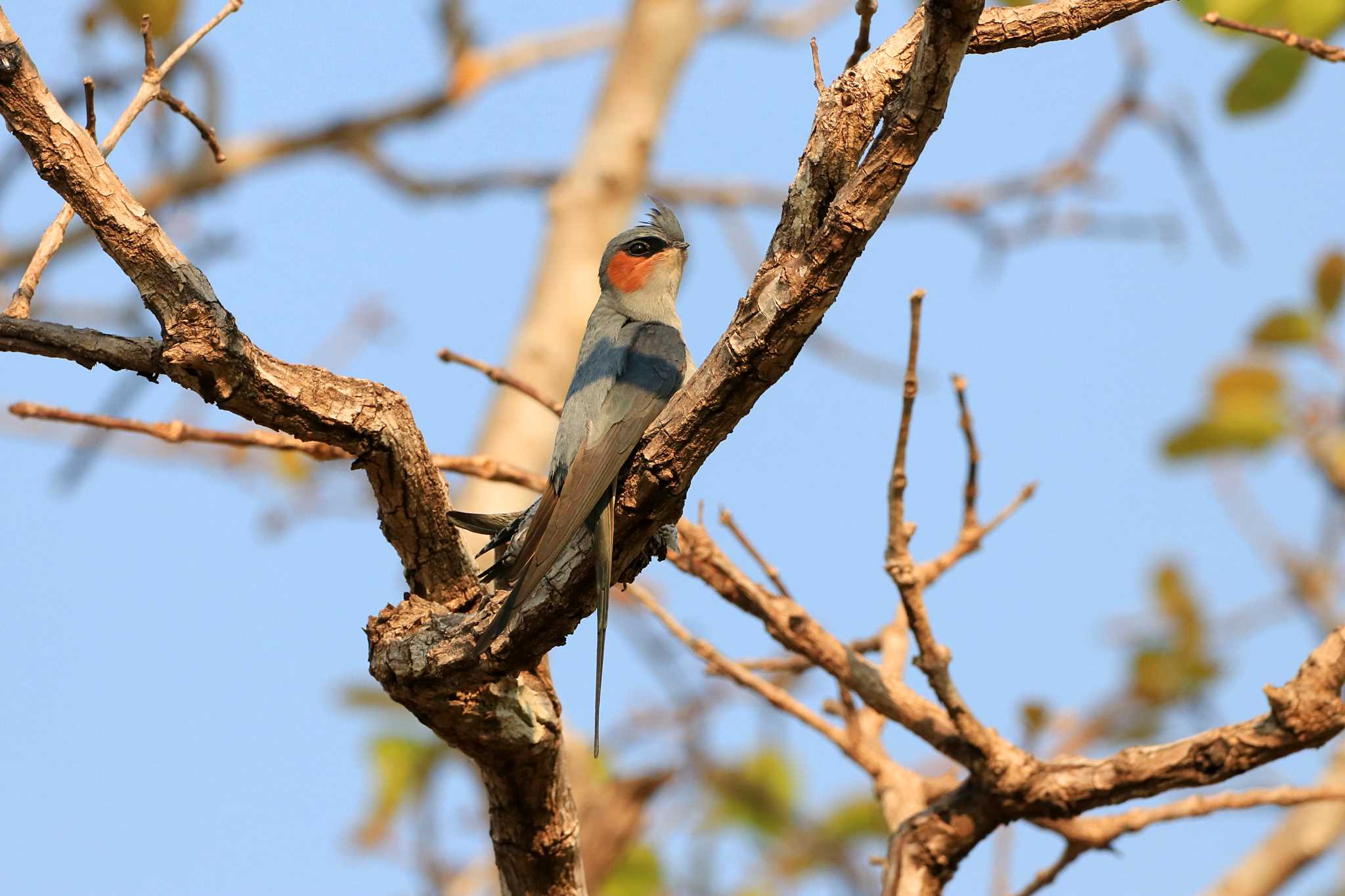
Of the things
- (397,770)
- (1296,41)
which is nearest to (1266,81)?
(1296,41)

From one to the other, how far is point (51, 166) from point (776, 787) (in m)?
6.29

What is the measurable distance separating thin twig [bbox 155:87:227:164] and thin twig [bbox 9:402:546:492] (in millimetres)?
802

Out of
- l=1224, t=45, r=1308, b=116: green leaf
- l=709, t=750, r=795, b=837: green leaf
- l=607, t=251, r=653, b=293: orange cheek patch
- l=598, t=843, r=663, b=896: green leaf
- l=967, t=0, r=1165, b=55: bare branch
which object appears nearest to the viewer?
l=967, t=0, r=1165, b=55: bare branch

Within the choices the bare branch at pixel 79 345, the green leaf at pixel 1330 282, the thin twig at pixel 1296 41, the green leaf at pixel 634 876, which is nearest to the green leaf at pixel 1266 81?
the thin twig at pixel 1296 41

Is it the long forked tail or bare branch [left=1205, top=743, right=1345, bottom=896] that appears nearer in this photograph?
the long forked tail

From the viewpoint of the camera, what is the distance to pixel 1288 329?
5.77m

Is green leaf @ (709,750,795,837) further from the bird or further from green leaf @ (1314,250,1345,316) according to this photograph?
the bird

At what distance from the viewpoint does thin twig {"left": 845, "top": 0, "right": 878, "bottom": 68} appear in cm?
307

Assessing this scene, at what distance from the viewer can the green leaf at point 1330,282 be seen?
555 centimetres

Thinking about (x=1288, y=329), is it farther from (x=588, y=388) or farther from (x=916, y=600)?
(x=588, y=388)

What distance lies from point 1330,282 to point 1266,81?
164cm

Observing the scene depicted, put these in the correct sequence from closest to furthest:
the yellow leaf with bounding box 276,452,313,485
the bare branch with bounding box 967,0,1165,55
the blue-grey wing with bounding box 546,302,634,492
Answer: the bare branch with bounding box 967,0,1165,55, the blue-grey wing with bounding box 546,302,634,492, the yellow leaf with bounding box 276,452,313,485

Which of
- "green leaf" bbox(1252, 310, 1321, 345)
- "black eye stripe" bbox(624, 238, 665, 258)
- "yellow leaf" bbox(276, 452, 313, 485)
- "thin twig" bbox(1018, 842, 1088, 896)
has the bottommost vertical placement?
"thin twig" bbox(1018, 842, 1088, 896)

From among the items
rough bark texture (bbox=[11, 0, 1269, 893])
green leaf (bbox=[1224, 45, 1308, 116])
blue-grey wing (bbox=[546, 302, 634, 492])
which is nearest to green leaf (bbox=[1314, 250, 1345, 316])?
green leaf (bbox=[1224, 45, 1308, 116])
